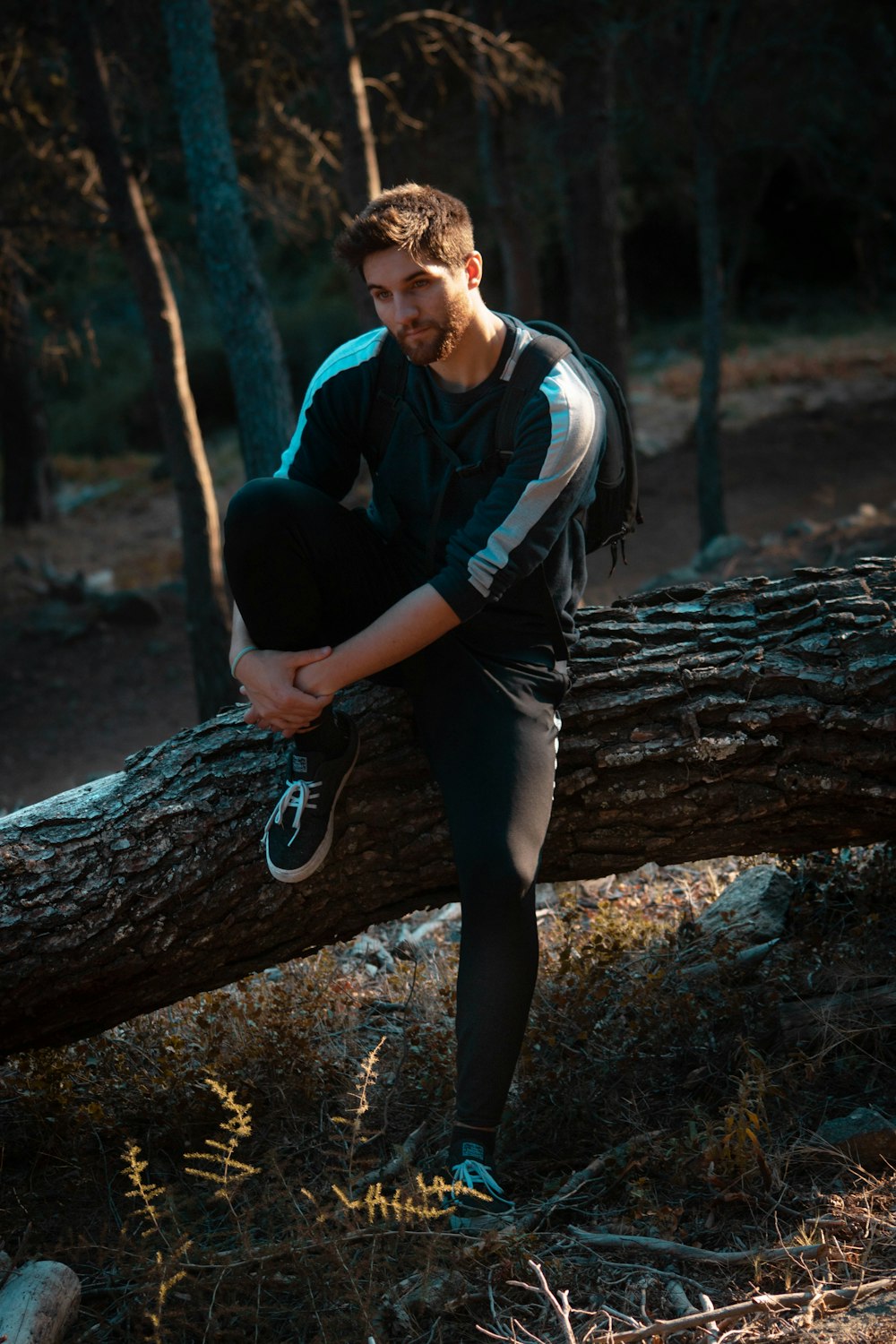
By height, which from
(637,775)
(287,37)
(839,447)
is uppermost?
(287,37)

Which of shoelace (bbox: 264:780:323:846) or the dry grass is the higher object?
shoelace (bbox: 264:780:323:846)

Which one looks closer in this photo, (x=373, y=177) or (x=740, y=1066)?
(x=740, y=1066)

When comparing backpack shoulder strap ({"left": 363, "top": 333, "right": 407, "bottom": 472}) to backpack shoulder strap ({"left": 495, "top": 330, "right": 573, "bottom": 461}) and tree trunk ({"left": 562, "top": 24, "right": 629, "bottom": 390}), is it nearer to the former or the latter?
backpack shoulder strap ({"left": 495, "top": 330, "right": 573, "bottom": 461})

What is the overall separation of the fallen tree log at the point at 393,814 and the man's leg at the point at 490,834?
0.25 metres

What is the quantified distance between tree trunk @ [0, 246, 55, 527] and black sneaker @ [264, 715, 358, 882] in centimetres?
1218

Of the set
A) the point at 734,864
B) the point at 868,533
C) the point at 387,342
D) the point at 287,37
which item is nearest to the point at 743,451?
the point at 868,533

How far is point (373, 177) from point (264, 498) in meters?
5.29

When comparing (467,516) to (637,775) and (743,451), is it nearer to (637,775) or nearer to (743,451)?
(637,775)

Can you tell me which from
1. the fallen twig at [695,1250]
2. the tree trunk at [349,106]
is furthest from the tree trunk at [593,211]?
the fallen twig at [695,1250]

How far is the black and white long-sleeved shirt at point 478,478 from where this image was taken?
2785 millimetres

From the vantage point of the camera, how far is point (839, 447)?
558 inches

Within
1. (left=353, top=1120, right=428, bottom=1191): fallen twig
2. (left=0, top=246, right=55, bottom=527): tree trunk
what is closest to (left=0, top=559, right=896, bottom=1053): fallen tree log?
(left=353, top=1120, right=428, bottom=1191): fallen twig

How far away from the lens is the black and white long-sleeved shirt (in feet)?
9.14

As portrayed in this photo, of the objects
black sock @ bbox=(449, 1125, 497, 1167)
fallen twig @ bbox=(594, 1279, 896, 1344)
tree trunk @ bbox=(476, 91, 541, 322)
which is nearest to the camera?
fallen twig @ bbox=(594, 1279, 896, 1344)
